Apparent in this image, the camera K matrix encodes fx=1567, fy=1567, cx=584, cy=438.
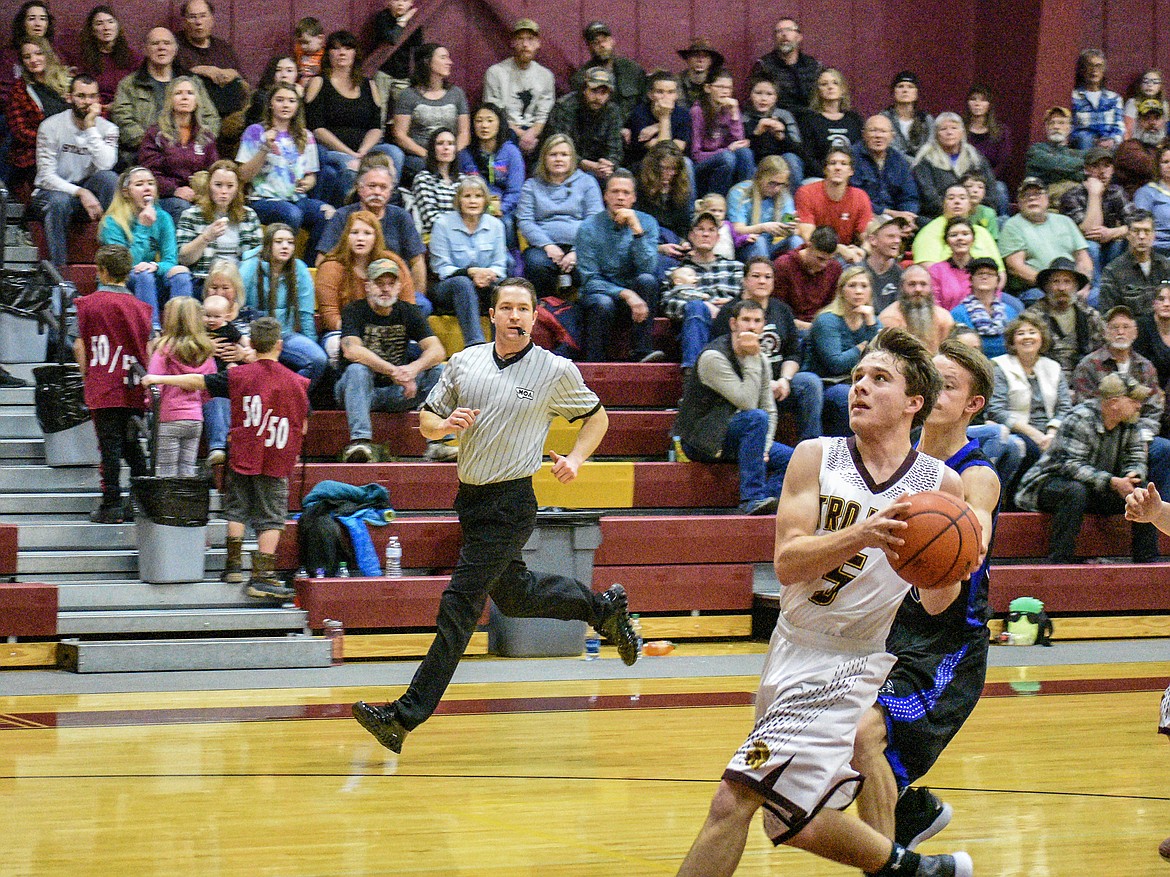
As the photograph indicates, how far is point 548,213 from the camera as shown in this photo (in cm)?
1048

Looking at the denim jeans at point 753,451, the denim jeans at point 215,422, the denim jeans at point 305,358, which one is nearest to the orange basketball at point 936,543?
the denim jeans at point 753,451

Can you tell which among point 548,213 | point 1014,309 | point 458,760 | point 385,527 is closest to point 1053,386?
point 1014,309

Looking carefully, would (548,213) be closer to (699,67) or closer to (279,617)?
(699,67)

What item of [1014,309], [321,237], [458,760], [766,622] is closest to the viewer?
[458,760]

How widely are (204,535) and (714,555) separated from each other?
9.35 feet

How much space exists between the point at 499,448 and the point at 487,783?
1.28 meters

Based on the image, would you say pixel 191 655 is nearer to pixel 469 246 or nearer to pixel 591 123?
pixel 469 246

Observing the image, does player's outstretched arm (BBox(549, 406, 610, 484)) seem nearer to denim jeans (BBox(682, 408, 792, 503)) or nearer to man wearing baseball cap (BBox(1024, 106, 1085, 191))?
denim jeans (BBox(682, 408, 792, 503))

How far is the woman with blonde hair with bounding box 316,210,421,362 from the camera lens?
364 inches

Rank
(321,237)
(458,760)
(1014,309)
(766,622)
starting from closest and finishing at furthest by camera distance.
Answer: (458,760) < (766,622) < (321,237) < (1014,309)

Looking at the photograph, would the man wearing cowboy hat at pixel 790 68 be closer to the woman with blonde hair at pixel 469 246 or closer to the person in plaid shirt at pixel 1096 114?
the person in plaid shirt at pixel 1096 114

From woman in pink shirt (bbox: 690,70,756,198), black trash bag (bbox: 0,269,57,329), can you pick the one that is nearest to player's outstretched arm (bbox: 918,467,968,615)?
black trash bag (bbox: 0,269,57,329)

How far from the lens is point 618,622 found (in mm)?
6562

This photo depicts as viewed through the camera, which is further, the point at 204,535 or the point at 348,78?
the point at 348,78
